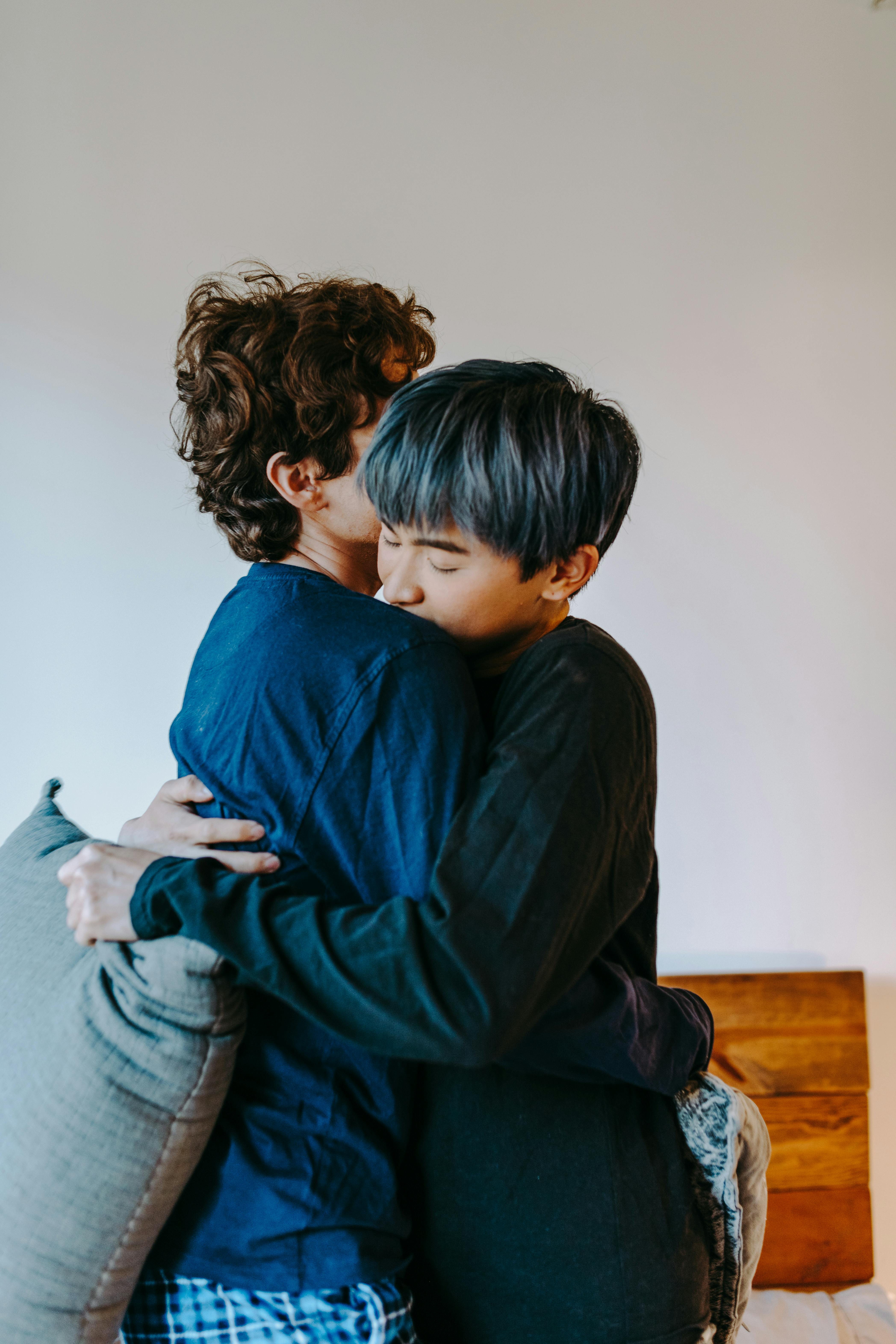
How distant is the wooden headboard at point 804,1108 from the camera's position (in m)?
1.85

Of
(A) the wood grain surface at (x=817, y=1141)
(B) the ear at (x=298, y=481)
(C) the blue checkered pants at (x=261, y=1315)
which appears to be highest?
(B) the ear at (x=298, y=481)

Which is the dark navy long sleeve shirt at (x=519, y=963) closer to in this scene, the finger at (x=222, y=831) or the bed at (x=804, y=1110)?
the finger at (x=222, y=831)

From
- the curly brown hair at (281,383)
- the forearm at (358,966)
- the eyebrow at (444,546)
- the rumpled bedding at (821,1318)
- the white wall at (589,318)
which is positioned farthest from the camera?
Answer: the white wall at (589,318)

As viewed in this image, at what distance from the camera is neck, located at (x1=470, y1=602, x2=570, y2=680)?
0.88 meters

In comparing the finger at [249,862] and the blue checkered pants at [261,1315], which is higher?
the finger at [249,862]

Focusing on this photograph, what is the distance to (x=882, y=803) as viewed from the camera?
6.75 ft

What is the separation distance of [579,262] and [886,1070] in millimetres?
1915

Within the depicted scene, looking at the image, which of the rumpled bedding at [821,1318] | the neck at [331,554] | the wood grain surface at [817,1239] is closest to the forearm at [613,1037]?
the neck at [331,554]

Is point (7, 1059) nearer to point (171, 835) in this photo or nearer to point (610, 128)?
point (171, 835)

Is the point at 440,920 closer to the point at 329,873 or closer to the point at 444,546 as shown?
the point at 329,873

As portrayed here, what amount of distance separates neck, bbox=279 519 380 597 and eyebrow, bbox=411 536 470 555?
20 centimetres

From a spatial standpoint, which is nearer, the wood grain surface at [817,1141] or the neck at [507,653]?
the neck at [507,653]

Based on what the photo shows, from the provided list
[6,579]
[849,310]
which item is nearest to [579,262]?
[849,310]

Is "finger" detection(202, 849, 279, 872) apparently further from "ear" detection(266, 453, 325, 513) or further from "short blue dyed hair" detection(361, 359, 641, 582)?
"ear" detection(266, 453, 325, 513)
